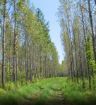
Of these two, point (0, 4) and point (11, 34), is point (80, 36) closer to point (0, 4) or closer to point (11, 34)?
point (11, 34)

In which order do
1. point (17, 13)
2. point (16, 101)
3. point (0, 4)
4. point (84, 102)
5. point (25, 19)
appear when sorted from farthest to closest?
point (25, 19) → point (17, 13) → point (0, 4) → point (16, 101) → point (84, 102)

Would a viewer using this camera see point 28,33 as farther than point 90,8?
Yes

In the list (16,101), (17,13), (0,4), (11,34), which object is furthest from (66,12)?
(16,101)

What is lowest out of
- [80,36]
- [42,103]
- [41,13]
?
[42,103]

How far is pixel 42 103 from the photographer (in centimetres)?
1326

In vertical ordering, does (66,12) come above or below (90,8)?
above

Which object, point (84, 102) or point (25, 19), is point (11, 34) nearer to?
point (25, 19)

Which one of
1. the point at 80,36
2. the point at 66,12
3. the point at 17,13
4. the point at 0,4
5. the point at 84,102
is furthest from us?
the point at 80,36

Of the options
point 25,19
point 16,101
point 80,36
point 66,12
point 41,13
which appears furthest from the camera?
point 41,13

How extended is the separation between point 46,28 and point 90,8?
34.8 m

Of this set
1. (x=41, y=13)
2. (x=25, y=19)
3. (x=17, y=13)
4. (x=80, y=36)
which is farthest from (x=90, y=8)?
(x=41, y=13)

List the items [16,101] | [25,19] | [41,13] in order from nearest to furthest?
[16,101] → [25,19] → [41,13]

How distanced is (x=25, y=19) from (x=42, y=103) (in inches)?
989

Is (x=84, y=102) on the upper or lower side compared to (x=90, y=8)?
lower
